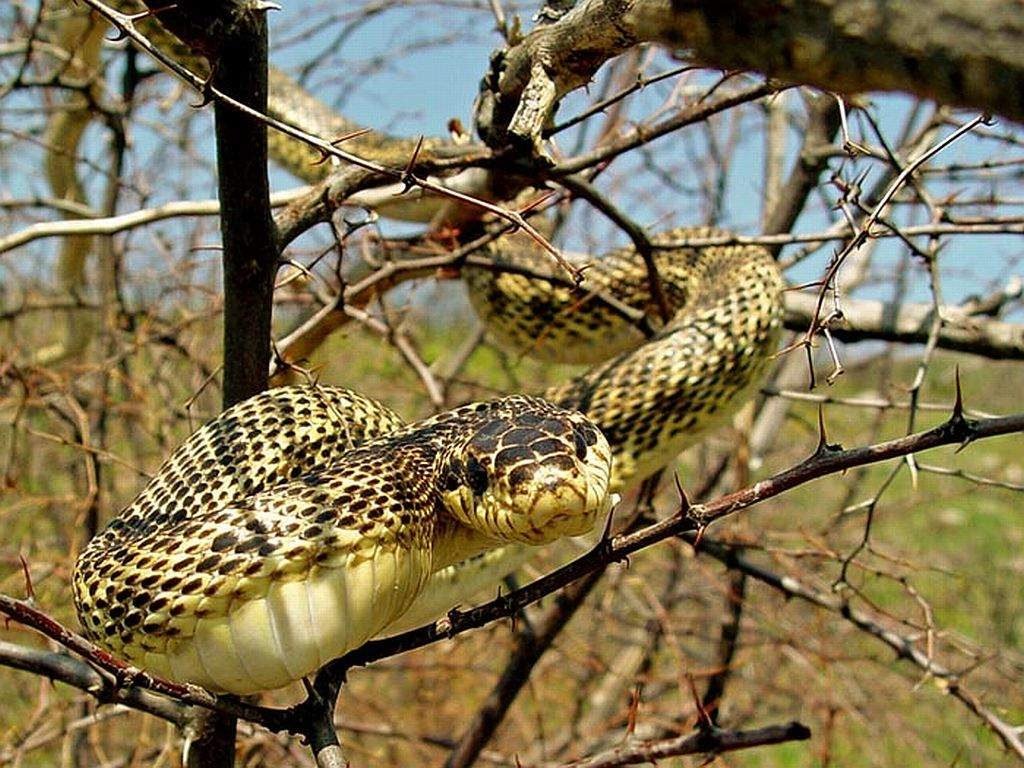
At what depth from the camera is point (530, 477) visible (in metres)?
1.43

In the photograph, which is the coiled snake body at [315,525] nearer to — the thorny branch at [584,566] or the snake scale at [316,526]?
the snake scale at [316,526]

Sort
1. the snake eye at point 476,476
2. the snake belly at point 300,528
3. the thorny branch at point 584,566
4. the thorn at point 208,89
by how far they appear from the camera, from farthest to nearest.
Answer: the snake eye at point 476,476
the snake belly at point 300,528
the thorn at point 208,89
the thorny branch at point 584,566

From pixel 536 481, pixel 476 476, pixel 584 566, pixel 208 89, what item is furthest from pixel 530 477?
pixel 208 89

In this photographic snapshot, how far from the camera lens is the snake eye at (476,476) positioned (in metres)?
1.52

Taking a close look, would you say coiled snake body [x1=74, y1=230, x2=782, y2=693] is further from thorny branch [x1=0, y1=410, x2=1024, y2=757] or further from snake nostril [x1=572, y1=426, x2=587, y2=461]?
thorny branch [x1=0, y1=410, x2=1024, y2=757]

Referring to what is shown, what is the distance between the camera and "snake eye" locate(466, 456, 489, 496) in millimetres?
1517

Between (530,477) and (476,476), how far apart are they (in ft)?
0.41

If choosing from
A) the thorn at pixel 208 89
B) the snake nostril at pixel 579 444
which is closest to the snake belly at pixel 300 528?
the snake nostril at pixel 579 444

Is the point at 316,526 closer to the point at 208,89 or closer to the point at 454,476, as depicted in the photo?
the point at 454,476

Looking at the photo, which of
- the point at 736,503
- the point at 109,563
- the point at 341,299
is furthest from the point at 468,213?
the point at 736,503

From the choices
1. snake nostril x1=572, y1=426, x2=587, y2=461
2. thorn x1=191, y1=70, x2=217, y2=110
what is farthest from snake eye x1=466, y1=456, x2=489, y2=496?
thorn x1=191, y1=70, x2=217, y2=110

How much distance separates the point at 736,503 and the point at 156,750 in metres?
2.14

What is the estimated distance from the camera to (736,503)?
3.70 ft

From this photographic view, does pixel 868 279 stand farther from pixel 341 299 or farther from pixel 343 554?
pixel 343 554
